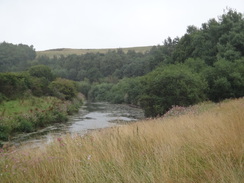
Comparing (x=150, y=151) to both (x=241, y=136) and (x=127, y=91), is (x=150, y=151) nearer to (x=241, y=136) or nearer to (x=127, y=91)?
(x=241, y=136)

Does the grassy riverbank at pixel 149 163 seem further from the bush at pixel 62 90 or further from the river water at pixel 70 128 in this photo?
the bush at pixel 62 90

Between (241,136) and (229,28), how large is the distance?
49753 millimetres

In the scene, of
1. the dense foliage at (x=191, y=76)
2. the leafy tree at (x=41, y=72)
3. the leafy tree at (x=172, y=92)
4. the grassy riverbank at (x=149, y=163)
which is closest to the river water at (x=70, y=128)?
the grassy riverbank at (x=149, y=163)

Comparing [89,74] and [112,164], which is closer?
[112,164]

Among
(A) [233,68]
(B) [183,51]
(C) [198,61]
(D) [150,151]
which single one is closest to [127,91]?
(B) [183,51]

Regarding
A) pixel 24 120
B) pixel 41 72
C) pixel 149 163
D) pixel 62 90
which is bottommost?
pixel 62 90

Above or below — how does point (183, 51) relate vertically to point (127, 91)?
above

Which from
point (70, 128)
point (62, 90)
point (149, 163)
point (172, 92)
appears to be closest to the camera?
point (149, 163)

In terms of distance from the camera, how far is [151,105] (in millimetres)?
35125

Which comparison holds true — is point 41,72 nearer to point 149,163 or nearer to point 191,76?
point 191,76

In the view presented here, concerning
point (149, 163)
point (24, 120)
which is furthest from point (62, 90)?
point (149, 163)

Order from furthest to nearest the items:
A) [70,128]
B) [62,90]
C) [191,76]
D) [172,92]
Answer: [62,90]
[191,76]
[172,92]
[70,128]

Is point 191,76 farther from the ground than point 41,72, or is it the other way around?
point 41,72

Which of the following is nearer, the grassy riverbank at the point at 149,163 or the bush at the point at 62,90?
the grassy riverbank at the point at 149,163
